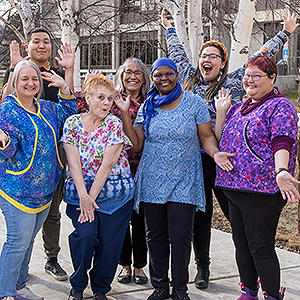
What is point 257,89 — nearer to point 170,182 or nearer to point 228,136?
point 228,136

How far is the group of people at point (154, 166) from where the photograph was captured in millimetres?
3066

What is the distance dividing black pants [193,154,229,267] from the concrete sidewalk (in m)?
0.27

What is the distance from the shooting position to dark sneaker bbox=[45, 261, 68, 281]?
389 cm

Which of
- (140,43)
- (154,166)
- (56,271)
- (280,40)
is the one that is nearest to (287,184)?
(154,166)

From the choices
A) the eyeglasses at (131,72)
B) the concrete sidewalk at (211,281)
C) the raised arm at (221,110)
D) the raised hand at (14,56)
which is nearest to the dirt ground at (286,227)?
the concrete sidewalk at (211,281)

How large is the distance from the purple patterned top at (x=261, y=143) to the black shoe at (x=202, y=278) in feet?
3.56

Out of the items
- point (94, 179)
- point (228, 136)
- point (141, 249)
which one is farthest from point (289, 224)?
point (94, 179)

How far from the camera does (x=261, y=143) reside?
9.87ft

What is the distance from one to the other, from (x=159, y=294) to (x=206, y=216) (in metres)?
0.78

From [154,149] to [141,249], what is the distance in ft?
3.33

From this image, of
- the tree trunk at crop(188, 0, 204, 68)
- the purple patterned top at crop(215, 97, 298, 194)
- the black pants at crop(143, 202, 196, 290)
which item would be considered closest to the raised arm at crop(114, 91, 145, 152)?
the black pants at crop(143, 202, 196, 290)

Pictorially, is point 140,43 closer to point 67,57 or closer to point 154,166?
point 67,57

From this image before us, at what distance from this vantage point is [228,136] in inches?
127

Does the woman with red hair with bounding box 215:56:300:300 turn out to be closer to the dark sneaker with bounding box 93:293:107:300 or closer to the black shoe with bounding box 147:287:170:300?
the black shoe with bounding box 147:287:170:300
